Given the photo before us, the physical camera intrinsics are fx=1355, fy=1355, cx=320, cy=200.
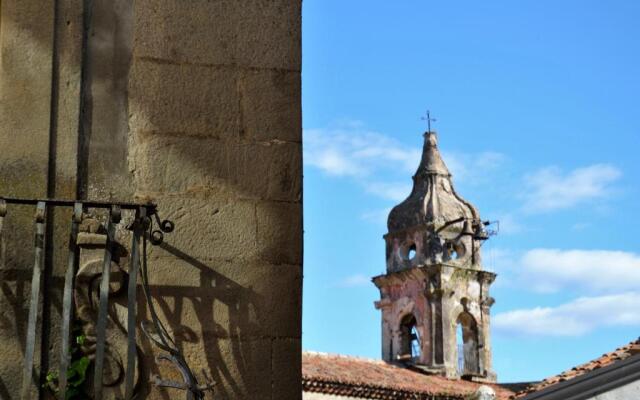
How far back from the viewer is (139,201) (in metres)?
4.52

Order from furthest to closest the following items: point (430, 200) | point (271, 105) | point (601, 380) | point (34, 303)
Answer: point (430, 200), point (601, 380), point (271, 105), point (34, 303)

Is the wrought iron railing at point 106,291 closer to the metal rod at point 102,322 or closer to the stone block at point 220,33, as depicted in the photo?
the metal rod at point 102,322

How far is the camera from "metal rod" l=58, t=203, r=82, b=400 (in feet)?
13.6

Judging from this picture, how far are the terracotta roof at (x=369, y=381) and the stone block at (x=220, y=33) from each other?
2036cm

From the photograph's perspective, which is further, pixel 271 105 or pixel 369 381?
pixel 369 381

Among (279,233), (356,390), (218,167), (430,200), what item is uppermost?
(430,200)

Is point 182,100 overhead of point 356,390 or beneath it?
beneath

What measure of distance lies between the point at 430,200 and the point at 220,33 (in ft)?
111

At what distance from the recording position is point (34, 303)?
166 inches

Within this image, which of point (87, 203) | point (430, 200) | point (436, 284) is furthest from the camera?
point (430, 200)

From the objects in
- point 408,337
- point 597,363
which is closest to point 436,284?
point 408,337

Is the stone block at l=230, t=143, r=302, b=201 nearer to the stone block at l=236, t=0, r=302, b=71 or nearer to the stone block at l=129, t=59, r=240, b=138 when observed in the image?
the stone block at l=129, t=59, r=240, b=138

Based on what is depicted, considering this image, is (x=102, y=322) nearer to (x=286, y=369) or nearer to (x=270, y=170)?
(x=286, y=369)

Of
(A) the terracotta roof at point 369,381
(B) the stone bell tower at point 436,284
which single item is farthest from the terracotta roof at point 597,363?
(B) the stone bell tower at point 436,284
